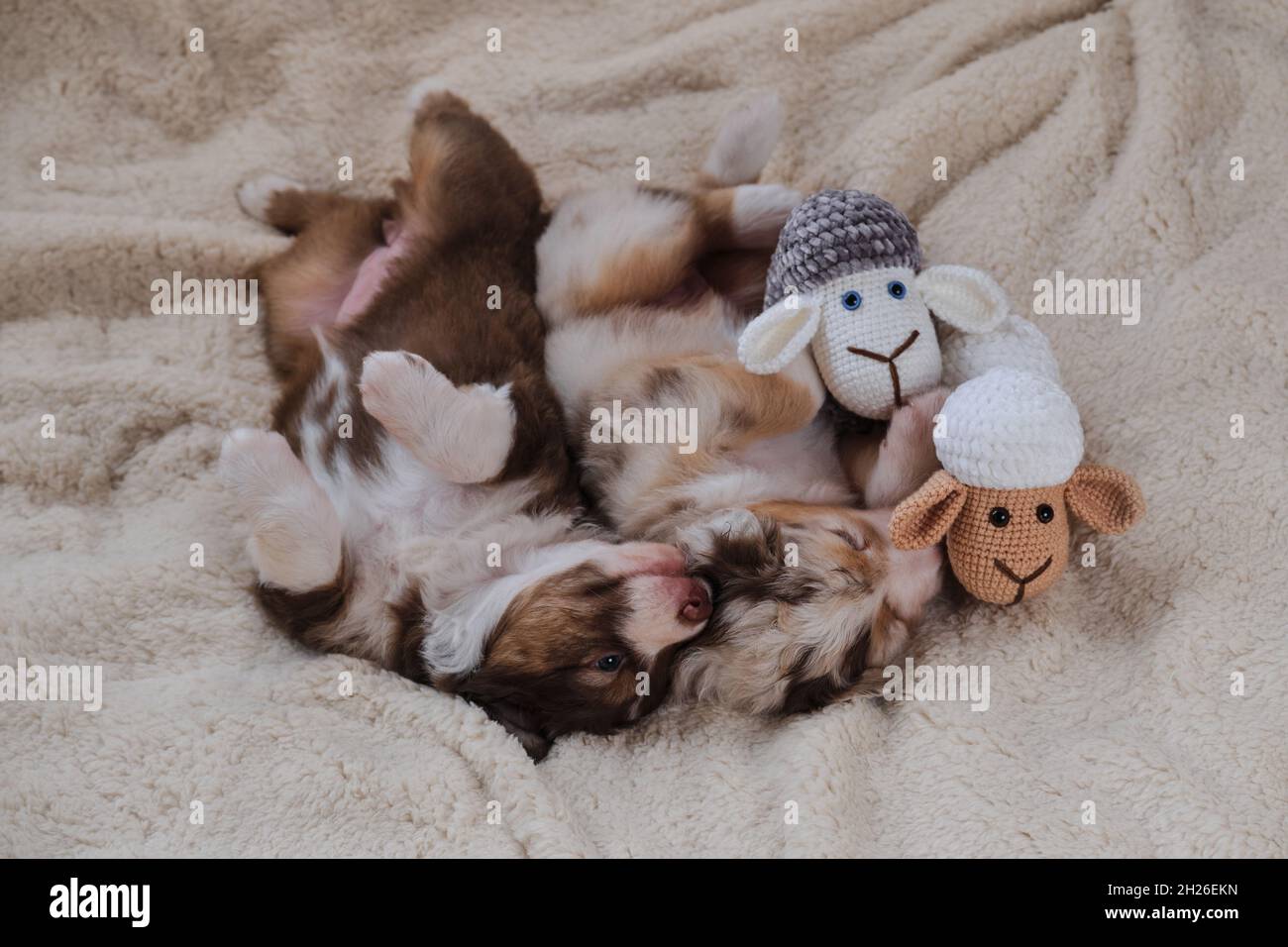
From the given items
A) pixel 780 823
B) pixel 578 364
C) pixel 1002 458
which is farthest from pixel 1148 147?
pixel 780 823

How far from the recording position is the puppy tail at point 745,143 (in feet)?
10.5

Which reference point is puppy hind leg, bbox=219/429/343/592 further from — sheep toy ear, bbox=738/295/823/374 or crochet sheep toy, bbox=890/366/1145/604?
crochet sheep toy, bbox=890/366/1145/604

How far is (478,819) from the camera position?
6.92 feet

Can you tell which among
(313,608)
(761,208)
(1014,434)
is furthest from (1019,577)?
(313,608)

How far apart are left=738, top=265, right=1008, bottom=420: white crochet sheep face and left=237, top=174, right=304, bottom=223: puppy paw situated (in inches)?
70.0

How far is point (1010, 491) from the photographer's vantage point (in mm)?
2207

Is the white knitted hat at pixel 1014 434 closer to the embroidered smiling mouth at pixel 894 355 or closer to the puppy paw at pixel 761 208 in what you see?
the embroidered smiling mouth at pixel 894 355

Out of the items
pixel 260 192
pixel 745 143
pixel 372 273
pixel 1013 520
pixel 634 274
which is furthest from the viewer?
pixel 260 192

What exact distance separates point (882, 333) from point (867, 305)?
0.23 ft

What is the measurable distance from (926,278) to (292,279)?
5.88 feet

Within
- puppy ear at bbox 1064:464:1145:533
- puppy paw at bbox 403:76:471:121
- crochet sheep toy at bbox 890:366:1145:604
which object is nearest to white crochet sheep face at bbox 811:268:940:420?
crochet sheep toy at bbox 890:366:1145:604

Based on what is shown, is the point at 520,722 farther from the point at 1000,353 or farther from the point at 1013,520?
the point at 1000,353

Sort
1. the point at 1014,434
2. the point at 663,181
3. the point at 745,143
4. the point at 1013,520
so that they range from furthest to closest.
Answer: the point at 663,181 → the point at 745,143 → the point at 1013,520 → the point at 1014,434

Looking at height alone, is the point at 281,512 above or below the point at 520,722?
above
